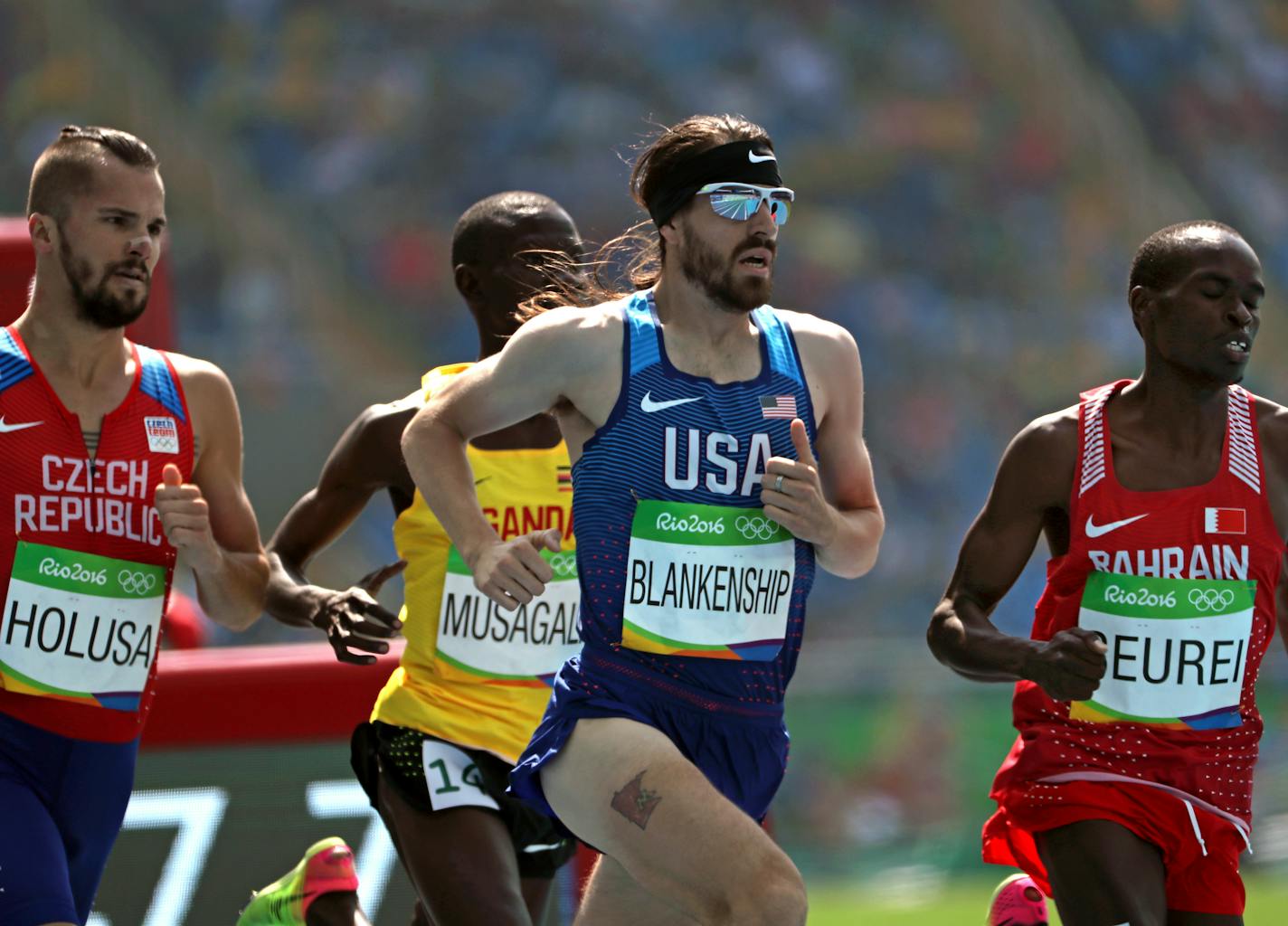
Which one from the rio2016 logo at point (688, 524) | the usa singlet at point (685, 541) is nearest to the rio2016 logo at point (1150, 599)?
the usa singlet at point (685, 541)

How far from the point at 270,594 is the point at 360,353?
33.2 feet

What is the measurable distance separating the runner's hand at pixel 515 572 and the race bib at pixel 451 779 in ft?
3.48

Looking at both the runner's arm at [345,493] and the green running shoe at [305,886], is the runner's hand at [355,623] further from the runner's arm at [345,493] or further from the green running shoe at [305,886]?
the green running shoe at [305,886]

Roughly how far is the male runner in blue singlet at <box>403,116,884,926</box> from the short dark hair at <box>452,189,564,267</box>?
118 cm

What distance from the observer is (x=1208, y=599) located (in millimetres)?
4152

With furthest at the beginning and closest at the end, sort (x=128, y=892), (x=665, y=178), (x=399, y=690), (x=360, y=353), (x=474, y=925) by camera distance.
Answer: (x=360, y=353) < (x=128, y=892) < (x=399, y=690) < (x=474, y=925) < (x=665, y=178)

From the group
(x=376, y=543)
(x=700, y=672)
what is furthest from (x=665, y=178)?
(x=376, y=543)

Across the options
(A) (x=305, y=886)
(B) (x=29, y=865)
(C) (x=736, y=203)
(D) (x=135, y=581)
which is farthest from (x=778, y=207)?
(A) (x=305, y=886)

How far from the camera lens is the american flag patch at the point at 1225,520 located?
13.7ft

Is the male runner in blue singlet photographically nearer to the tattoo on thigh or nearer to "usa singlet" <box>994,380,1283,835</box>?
the tattoo on thigh

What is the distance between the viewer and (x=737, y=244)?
3861 mm

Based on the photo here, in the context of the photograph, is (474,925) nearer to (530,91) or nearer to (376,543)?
(376,543)

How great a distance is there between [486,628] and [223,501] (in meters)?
0.76

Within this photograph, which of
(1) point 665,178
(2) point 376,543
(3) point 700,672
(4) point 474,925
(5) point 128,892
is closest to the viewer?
(3) point 700,672
